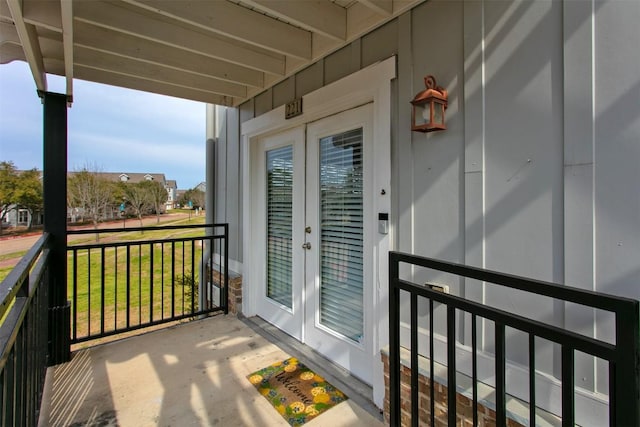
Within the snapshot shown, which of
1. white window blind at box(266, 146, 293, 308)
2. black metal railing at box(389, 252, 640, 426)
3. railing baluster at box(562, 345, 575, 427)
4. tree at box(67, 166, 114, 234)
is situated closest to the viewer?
black metal railing at box(389, 252, 640, 426)

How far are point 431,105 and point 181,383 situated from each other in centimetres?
254

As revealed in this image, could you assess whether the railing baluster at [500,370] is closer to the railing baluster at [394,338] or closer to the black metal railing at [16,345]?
the railing baluster at [394,338]

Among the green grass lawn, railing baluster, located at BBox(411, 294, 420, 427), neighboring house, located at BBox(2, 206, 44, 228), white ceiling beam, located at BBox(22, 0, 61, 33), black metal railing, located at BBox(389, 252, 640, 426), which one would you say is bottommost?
the green grass lawn

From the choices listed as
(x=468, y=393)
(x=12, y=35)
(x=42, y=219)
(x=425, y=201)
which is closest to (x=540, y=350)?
(x=468, y=393)

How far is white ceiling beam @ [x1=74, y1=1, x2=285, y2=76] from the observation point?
2016 millimetres

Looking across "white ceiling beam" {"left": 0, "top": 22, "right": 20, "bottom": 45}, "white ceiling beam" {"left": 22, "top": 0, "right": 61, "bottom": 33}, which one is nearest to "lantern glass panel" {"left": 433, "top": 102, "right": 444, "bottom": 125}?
"white ceiling beam" {"left": 22, "top": 0, "right": 61, "bottom": 33}

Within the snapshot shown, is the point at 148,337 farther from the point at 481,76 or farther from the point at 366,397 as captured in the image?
the point at 481,76

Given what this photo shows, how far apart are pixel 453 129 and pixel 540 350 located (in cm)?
112

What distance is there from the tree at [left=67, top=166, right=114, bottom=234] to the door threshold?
1276 centimetres

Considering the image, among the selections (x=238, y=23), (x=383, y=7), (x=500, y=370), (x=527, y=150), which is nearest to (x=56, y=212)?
(x=238, y=23)

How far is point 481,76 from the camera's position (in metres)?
1.49

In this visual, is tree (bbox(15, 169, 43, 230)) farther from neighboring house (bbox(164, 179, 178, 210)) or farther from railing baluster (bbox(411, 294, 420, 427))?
neighboring house (bbox(164, 179, 178, 210))

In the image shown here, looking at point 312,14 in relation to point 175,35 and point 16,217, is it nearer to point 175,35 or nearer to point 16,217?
point 175,35

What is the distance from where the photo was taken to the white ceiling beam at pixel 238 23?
6.31ft
